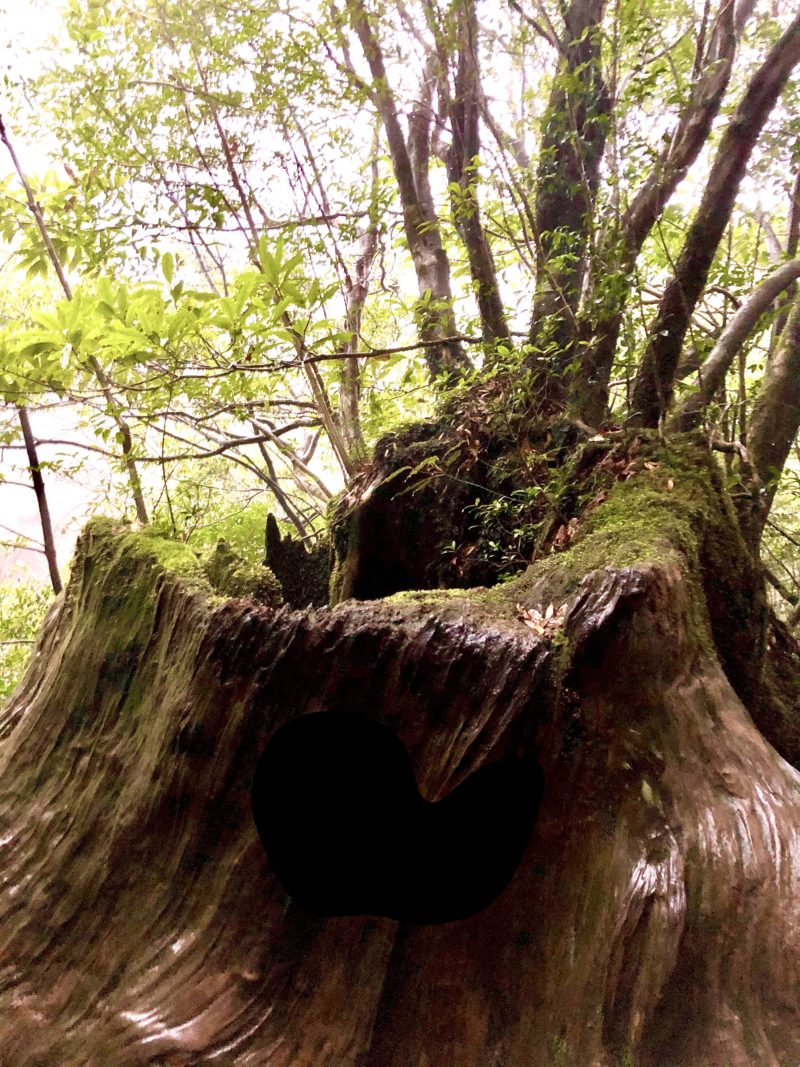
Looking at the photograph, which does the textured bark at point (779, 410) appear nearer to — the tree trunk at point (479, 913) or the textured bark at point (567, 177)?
the textured bark at point (567, 177)

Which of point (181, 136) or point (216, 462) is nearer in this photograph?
point (181, 136)

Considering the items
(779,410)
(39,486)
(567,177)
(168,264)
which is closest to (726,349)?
(779,410)

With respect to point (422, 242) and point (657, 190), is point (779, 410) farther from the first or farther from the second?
point (422, 242)

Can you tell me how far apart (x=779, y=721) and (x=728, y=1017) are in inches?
58.5

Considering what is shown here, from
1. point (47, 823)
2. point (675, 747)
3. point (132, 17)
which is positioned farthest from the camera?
point (132, 17)

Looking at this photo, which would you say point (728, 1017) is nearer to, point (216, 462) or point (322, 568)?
point (322, 568)

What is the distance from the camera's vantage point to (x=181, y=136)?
13.8ft

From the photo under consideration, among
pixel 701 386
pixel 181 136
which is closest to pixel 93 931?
pixel 701 386

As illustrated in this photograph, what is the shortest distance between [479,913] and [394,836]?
301 mm

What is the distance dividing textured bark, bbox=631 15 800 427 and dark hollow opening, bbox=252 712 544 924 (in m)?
2.13

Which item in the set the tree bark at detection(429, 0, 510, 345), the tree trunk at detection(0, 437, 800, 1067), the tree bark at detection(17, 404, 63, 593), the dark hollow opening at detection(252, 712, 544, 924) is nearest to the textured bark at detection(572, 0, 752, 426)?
the tree bark at detection(429, 0, 510, 345)

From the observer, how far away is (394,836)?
1.62 metres

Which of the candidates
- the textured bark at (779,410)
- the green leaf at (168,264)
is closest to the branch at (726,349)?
the textured bark at (779,410)

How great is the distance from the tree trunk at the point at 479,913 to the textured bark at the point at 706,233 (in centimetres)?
137
